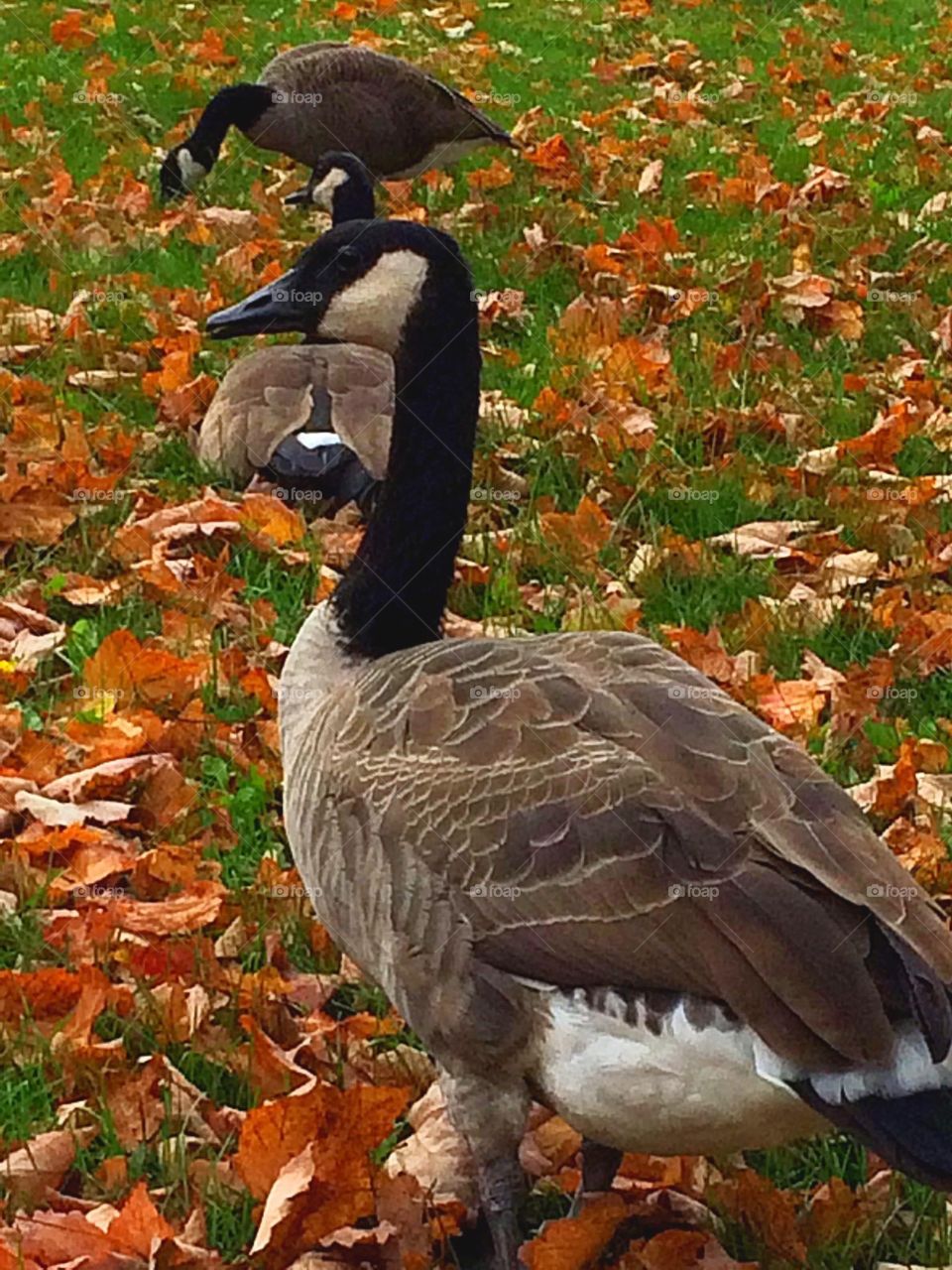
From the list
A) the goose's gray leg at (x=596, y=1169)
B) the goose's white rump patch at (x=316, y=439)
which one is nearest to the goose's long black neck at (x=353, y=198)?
the goose's white rump patch at (x=316, y=439)

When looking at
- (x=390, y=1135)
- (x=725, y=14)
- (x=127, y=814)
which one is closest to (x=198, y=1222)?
(x=390, y=1135)

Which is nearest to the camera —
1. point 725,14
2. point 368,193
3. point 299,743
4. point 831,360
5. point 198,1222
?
point 198,1222

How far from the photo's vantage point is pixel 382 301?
331 cm

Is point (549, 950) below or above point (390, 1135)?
above

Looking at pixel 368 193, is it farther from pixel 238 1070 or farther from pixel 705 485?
pixel 238 1070

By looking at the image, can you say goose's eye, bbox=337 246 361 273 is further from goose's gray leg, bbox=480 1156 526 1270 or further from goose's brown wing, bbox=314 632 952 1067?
goose's gray leg, bbox=480 1156 526 1270

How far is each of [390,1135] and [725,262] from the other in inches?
216

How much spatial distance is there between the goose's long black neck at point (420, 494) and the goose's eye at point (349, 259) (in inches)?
7.5

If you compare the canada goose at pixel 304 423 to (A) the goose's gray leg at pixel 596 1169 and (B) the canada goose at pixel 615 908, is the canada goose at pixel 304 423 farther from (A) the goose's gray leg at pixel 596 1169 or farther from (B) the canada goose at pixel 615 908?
(A) the goose's gray leg at pixel 596 1169

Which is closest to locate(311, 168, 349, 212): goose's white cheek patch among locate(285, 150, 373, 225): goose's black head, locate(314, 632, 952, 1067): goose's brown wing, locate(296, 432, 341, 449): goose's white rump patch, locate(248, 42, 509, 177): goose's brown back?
locate(285, 150, 373, 225): goose's black head

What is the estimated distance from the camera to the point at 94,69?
36.0 ft

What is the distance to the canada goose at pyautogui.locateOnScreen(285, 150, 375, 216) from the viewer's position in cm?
754

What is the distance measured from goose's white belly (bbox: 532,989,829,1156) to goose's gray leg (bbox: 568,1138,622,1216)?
35 cm

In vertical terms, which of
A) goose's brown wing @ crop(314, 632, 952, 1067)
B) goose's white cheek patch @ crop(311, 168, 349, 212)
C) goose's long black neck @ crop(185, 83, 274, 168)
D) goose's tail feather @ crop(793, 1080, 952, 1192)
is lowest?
goose's long black neck @ crop(185, 83, 274, 168)
